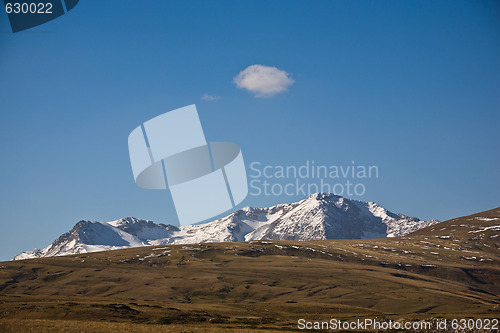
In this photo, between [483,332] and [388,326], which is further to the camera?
[388,326]

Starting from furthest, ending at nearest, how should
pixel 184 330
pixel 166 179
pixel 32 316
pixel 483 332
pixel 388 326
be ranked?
pixel 166 179 → pixel 388 326 → pixel 32 316 → pixel 483 332 → pixel 184 330

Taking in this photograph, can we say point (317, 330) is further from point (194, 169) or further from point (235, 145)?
point (235, 145)

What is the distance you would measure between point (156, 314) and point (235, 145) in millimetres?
57455

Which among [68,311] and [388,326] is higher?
[68,311]

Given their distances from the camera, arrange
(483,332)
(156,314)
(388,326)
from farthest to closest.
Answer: (156,314) < (388,326) < (483,332)

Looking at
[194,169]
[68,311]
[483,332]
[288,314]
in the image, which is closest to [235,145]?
[194,169]

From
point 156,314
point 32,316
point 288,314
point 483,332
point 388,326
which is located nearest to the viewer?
point 483,332

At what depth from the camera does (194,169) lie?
145m

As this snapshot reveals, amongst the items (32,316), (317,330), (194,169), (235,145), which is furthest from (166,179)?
(317,330)

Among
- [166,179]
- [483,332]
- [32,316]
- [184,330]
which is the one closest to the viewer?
[184,330]

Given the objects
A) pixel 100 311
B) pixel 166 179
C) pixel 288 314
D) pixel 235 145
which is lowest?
pixel 288 314

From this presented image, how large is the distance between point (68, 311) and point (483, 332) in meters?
92.7

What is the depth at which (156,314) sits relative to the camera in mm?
130750

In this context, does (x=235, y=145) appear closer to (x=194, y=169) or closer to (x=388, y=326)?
(x=194, y=169)
